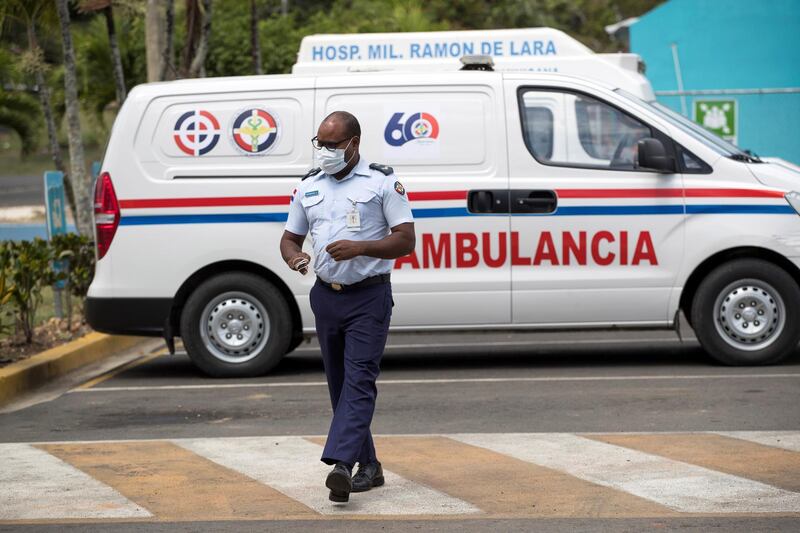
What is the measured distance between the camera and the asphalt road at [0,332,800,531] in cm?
591

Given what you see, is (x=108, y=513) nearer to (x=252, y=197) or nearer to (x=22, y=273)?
(x=252, y=197)

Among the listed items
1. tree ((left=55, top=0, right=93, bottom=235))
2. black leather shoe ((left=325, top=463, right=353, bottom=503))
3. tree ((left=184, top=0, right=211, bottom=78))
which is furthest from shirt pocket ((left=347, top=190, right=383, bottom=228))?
tree ((left=184, top=0, right=211, bottom=78))

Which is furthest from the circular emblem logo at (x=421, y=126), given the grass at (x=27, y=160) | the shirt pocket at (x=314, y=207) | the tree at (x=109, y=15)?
the grass at (x=27, y=160)

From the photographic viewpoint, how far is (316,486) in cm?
647

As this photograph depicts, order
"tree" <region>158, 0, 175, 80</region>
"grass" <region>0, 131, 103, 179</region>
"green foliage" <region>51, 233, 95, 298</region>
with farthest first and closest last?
"grass" <region>0, 131, 103, 179</region> → "tree" <region>158, 0, 175, 80</region> → "green foliage" <region>51, 233, 95, 298</region>

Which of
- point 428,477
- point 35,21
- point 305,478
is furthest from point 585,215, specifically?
point 35,21

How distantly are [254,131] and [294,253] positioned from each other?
397cm

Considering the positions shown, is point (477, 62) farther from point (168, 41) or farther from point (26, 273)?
Result: point (168, 41)

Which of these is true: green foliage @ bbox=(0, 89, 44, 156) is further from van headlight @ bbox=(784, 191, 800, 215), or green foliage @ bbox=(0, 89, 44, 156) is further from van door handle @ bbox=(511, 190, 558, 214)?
van headlight @ bbox=(784, 191, 800, 215)

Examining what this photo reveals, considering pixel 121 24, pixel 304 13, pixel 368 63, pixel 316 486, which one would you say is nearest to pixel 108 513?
pixel 316 486

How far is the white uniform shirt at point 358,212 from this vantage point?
6.23m

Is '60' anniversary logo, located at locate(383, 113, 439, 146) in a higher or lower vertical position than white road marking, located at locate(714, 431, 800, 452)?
higher

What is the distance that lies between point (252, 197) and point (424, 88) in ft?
4.79

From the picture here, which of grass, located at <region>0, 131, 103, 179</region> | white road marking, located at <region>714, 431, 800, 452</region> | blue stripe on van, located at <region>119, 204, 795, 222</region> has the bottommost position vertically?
white road marking, located at <region>714, 431, 800, 452</region>
